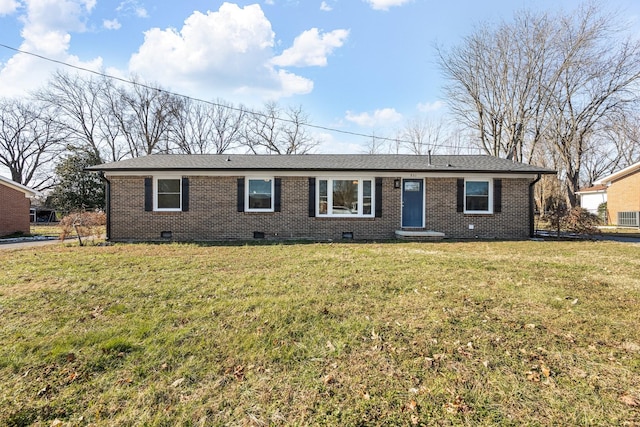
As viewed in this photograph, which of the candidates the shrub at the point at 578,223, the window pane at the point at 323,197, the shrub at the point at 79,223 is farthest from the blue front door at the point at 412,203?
the shrub at the point at 79,223

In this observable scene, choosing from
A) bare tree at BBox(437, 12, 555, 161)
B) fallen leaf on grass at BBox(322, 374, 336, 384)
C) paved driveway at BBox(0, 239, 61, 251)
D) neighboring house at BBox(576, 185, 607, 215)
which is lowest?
fallen leaf on grass at BBox(322, 374, 336, 384)

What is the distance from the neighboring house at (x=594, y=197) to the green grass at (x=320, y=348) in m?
25.6

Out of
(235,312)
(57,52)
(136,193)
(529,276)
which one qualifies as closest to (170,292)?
(235,312)

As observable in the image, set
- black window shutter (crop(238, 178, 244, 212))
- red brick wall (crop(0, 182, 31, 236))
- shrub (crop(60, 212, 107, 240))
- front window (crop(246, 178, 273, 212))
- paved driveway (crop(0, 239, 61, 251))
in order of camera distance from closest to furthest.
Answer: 1. shrub (crop(60, 212, 107, 240))
2. paved driveway (crop(0, 239, 61, 251))
3. black window shutter (crop(238, 178, 244, 212))
4. front window (crop(246, 178, 273, 212))
5. red brick wall (crop(0, 182, 31, 236))

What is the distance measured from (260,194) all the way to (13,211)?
14.2 meters

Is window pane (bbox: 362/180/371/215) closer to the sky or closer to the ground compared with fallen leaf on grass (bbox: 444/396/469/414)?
closer to the sky

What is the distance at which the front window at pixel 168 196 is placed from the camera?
1132cm

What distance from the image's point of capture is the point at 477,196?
11609 mm

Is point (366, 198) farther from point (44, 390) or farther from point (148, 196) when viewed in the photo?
point (44, 390)

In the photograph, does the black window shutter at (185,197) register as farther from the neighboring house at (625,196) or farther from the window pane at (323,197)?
the neighboring house at (625,196)

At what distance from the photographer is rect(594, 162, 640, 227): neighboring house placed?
17656mm

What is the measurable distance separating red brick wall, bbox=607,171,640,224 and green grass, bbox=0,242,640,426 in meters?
17.1

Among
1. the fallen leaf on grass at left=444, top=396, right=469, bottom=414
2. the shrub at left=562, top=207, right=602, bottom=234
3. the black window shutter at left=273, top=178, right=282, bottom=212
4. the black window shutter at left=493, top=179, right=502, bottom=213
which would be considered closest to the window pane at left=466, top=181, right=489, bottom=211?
the black window shutter at left=493, top=179, right=502, bottom=213

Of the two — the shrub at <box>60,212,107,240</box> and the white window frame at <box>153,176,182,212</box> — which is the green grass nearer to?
the shrub at <box>60,212,107,240</box>
